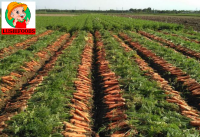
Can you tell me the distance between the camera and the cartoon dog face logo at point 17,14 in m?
13.6

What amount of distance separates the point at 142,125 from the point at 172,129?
541 millimetres

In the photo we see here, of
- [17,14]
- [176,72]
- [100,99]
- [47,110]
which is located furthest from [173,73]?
[17,14]

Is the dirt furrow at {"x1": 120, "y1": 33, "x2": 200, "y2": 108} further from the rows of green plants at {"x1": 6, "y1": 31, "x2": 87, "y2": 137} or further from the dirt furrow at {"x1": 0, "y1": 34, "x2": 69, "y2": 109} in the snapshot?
the dirt furrow at {"x1": 0, "y1": 34, "x2": 69, "y2": 109}

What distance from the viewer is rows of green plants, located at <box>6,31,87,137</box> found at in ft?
10.6

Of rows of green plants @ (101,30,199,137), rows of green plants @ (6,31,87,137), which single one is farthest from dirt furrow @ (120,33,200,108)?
rows of green plants @ (6,31,87,137)

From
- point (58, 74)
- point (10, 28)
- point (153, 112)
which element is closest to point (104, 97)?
point (153, 112)

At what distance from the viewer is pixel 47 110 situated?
3.70m

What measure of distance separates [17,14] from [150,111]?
46.3ft

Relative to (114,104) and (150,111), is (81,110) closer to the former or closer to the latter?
(114,104)

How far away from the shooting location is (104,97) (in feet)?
15.5

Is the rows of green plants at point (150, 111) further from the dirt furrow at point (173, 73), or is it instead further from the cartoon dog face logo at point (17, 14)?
the cartoon dog face logo at point (17, 14)

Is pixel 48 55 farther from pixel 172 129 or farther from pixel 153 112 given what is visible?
pixel 172 129

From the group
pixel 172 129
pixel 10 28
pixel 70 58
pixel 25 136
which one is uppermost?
pixel 10 28

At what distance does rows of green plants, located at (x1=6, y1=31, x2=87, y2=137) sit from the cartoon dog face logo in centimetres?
1052
